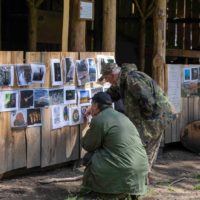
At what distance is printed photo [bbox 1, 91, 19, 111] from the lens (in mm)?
6309

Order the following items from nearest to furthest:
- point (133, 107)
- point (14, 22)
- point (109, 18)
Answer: point (133, 107) → point (109, 18) → point (14, 22)

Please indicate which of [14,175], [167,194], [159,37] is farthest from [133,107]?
[159,37]

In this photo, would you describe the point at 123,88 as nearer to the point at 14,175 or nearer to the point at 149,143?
the point at 149,143

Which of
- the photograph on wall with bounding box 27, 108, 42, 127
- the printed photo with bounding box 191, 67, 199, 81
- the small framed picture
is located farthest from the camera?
the printed photo with bounding box 191, 67, 199, 81

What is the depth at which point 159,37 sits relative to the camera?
888cm

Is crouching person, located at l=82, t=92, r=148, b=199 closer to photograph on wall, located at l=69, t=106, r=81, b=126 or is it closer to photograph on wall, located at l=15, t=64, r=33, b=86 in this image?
photograph on wall, located at l=15, t=64, r=33, b=86

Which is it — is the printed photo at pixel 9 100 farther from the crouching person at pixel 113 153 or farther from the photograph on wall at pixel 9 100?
the crouching person at pixel 113 153

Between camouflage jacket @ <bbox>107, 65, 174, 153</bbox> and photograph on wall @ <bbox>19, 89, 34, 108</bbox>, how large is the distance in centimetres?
98

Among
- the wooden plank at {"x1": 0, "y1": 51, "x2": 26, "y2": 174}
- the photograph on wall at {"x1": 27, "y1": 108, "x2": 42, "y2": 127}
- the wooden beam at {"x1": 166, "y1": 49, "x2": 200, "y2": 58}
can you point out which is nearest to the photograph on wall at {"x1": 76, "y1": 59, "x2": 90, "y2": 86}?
the photograph on wall at {"x1": 27, "y1": 108, "x2": 42, "y2": 127}

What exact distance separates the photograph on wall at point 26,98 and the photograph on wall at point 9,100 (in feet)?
0.19

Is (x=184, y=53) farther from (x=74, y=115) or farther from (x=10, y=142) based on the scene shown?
(x=10, y=142)

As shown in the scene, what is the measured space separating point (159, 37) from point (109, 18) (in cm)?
116

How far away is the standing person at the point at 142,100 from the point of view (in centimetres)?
633

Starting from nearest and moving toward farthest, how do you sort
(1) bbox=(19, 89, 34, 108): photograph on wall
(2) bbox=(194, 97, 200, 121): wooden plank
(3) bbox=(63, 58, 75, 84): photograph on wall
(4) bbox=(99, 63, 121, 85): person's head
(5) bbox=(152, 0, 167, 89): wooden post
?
1. (4) bbox=(99, 63, 121, 85): person's head
2. (1) bbox=(19, 89, 34, 108): photograph on wall
3. (3) bbox=(63, 58, 75, 84): photograph on wall
4. (5) bbox=(152, 0, 167, 89): wooden post
5. (2) bbox=(194, 97, 200, 121): wooden plank
